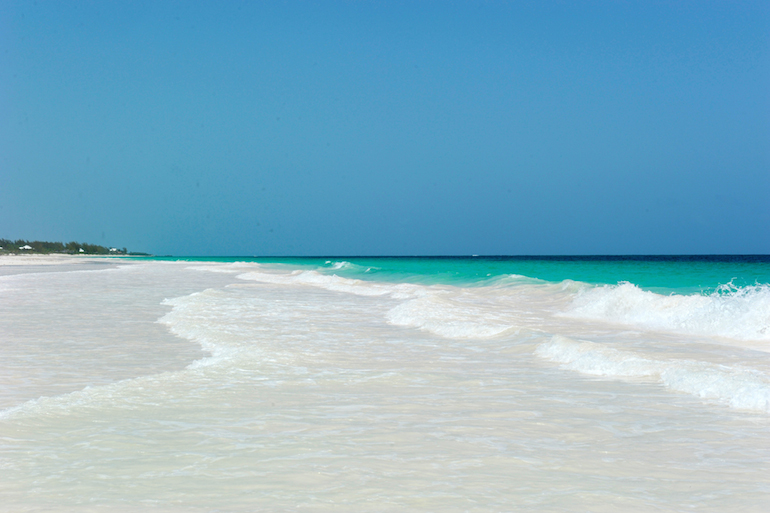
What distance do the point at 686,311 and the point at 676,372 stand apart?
8.34 metres

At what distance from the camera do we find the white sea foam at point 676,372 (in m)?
6.77

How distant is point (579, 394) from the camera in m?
7.18

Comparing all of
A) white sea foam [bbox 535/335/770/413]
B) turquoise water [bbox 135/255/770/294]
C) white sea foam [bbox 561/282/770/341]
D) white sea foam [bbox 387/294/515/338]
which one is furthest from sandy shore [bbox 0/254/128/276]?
white sea foam [bbox 535/335/770/413]

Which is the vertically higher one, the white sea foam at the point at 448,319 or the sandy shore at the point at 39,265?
the sandy shore at the point at 39,265

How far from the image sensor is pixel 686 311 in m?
15.3

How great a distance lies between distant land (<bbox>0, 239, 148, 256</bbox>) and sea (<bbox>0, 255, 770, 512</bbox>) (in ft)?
322

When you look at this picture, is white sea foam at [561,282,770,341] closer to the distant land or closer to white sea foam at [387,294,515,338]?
white sea foam at [387,294,515,338]

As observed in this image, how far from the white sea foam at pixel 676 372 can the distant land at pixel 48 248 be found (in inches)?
4003

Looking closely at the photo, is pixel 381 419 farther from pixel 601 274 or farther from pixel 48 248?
pixel 48 248

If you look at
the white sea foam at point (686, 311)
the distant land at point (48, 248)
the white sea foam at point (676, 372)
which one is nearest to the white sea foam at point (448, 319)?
the white sea foam at point (676, 372)

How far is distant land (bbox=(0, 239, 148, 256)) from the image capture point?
327ft

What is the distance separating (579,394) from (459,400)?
1.54 metres

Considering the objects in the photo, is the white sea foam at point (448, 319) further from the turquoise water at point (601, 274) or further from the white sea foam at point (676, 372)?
the turquoise water at point (601, 274)

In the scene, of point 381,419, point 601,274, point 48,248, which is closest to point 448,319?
point 381,419
